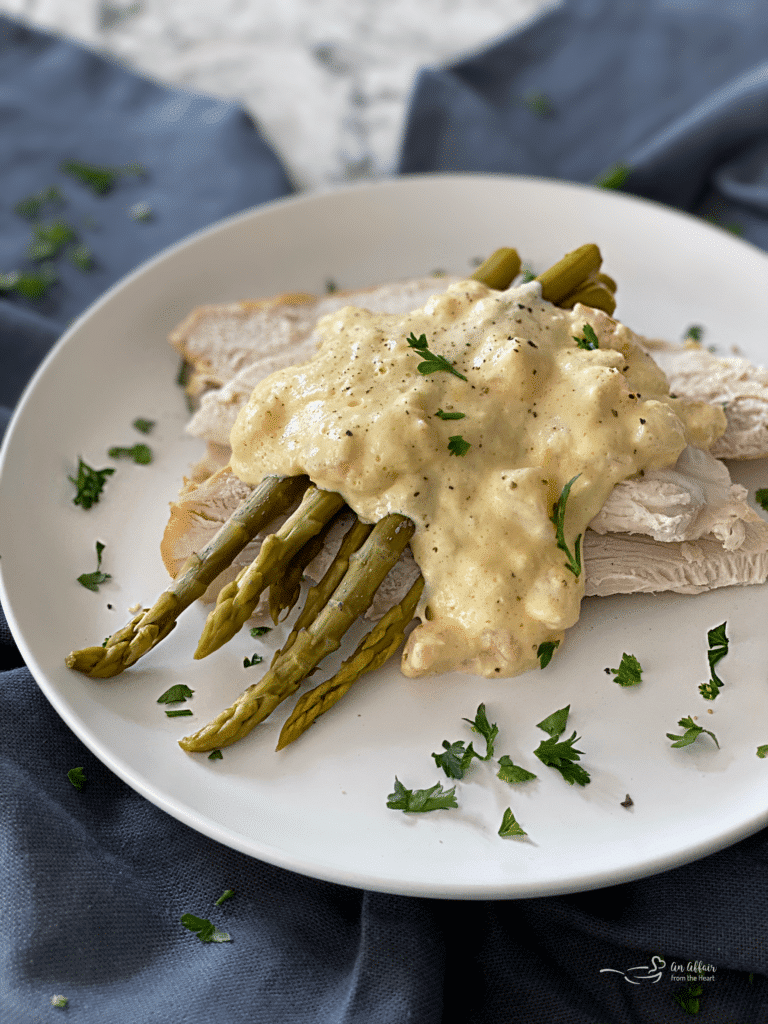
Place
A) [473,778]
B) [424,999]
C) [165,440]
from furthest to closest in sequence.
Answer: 1. [165,440]
2. [473,778]
3. [424,999]

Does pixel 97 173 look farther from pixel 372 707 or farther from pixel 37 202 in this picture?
pixel 372 707

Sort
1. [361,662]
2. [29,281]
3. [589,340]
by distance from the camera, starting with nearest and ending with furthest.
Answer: [361,662] → [589,340] → [29,281]

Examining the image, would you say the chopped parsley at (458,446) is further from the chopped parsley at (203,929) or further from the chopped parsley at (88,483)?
the chopped parsley at (203,929)

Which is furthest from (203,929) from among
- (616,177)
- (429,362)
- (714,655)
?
(616,177)

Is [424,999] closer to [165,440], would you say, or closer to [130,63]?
[165,440]

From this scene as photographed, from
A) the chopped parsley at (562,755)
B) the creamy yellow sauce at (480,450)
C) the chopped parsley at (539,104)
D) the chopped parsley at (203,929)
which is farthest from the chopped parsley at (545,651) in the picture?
the chopped parsley at (539,104)

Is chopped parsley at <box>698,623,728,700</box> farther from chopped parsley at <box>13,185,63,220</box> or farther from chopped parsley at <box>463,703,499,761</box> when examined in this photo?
chopped parsley at <box>13,185,63,220</box>

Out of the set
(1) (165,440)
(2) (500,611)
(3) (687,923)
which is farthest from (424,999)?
(1) (165,440)
